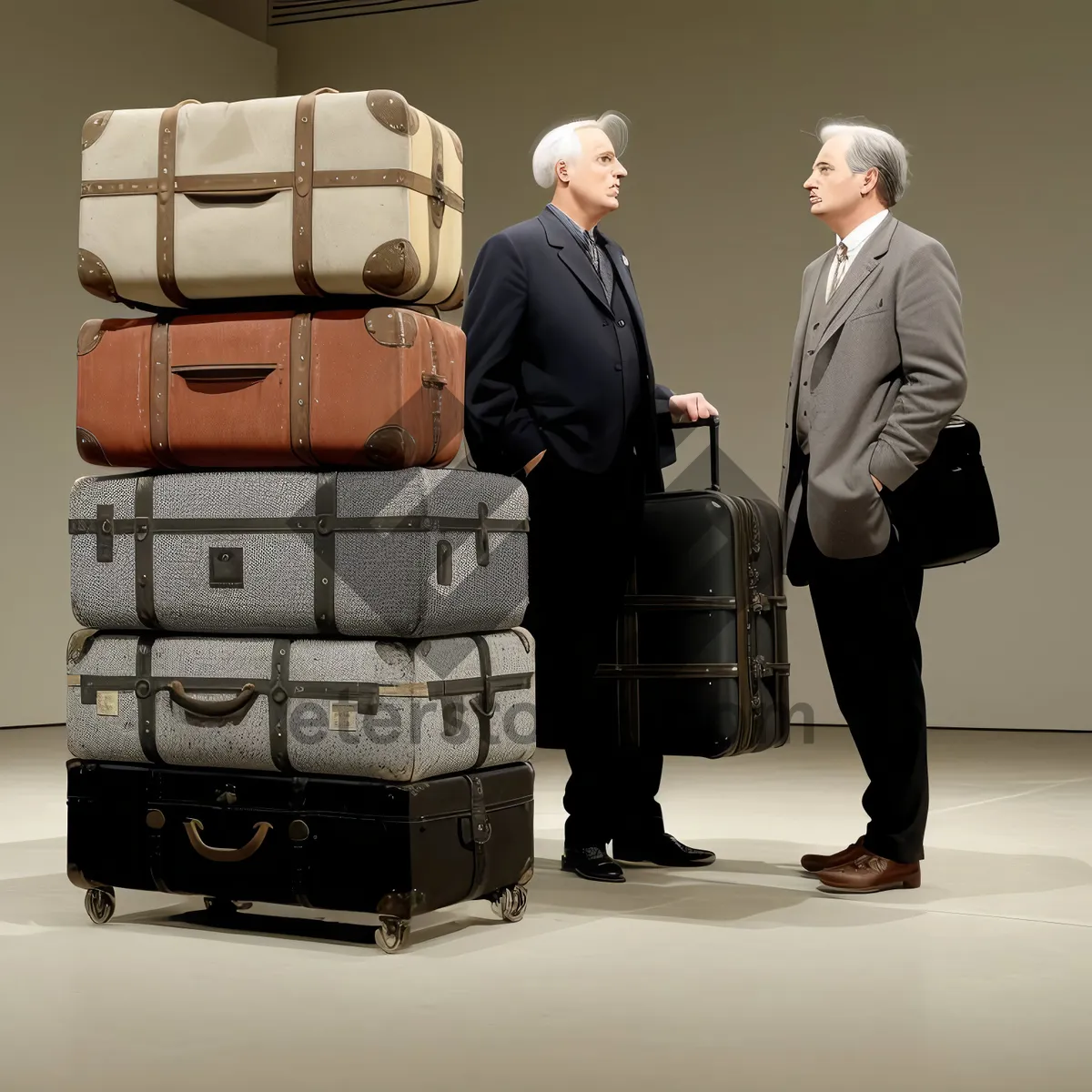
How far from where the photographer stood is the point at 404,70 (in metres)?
8.48

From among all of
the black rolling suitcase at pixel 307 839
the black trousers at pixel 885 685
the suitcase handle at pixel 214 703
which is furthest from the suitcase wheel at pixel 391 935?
the black trousers at pixel 885 685

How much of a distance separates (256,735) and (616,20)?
5.75 metres

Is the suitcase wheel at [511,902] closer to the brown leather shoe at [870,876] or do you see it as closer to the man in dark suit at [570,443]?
the man in dark suit at [570,443]

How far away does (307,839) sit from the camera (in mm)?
2859

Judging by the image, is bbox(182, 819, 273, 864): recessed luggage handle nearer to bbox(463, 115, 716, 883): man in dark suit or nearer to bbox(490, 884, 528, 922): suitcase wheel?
bbox(490, 884, 528, 922): suitcase wheel

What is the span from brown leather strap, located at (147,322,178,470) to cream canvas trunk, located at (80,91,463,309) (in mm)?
84

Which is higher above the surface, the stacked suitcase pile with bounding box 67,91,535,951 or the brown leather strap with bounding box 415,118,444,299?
the brown leather strap with bounding box 415,118,444,299

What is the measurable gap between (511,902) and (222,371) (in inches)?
42.9

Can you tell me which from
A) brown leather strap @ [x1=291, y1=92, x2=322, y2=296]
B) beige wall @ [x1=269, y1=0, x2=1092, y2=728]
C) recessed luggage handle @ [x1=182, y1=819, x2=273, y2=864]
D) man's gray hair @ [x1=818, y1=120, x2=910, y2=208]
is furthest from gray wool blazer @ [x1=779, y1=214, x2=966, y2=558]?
beige wall @ [x1=269, y1=0, x2=1092, y2=728]

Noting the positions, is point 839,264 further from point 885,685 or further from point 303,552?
point 303,552

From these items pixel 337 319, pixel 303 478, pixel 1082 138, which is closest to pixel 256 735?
pixel 303 478

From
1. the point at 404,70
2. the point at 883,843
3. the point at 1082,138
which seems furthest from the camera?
the point at 404,70

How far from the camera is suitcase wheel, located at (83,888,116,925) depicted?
3.07 m

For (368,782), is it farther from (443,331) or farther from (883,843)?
(883,843)
